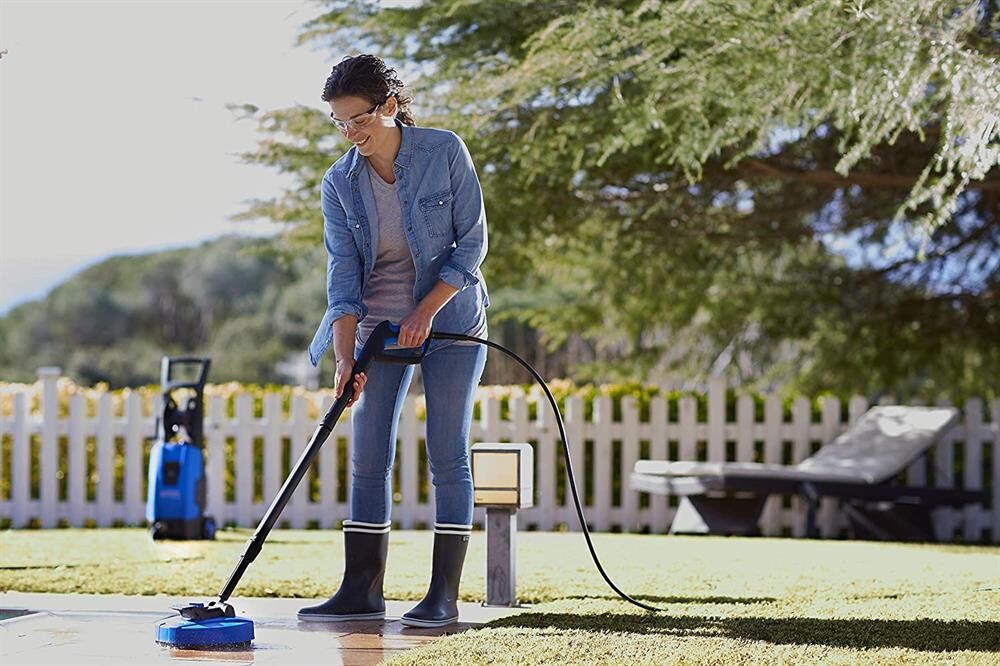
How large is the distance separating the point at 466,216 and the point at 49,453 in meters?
5.86

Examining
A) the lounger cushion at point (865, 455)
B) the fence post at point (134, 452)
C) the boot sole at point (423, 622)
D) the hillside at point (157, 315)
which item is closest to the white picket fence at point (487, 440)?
the fence post at point (134, 452)

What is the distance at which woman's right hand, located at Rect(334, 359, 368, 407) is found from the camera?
360 centimetres

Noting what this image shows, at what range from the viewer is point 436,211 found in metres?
3.71

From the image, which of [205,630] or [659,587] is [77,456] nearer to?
[659,587]

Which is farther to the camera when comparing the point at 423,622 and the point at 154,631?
the point at 423,622

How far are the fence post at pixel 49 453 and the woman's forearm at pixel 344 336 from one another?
218 inches

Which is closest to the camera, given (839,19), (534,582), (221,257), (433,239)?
(433,239)

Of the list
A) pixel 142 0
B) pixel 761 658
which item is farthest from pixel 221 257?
pixel 761 658

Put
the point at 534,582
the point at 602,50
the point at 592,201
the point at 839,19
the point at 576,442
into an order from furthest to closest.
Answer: the point at 576,442
the point at 592,201
the point at 602,50
the point at 839,19
the point at 534,582

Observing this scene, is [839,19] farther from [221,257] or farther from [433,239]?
[221,257]

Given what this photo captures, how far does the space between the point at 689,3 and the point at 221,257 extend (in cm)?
2832

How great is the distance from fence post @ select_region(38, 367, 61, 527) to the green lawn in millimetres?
1257

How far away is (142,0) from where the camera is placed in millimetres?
18297

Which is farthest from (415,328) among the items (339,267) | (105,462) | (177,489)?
(105,462)
